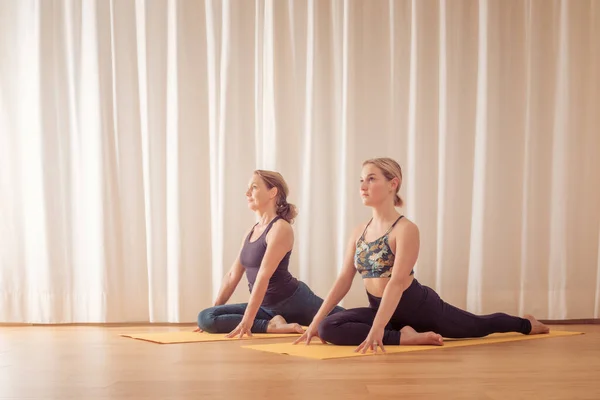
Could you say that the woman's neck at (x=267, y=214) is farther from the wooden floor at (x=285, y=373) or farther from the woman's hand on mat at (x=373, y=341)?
the woman's hand on mat at (x=373, y=341)

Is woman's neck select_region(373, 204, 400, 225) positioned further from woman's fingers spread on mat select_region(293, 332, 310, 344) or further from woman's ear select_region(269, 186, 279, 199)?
woman's ear select_region(269, 186, 279, 199)

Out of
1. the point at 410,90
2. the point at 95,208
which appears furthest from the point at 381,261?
the point at 95,208

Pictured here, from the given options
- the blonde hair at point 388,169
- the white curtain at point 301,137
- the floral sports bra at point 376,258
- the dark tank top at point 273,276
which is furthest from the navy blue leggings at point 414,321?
the white curtain at point 301,137

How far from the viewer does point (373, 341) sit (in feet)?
8.90

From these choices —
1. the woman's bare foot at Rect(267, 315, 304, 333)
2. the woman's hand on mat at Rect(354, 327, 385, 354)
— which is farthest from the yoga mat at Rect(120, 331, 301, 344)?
the woman's hand on mat at Rect(354, 327, 385, 354)

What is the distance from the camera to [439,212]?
4285mm

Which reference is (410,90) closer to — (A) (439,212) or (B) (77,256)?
(A) (439,212)

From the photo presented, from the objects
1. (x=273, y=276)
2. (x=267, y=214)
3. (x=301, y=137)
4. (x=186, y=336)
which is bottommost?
(x=186, y=336)

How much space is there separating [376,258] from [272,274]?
2.30ft

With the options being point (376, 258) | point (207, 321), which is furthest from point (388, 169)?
point (207, 321)

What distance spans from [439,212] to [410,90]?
70 centimetres

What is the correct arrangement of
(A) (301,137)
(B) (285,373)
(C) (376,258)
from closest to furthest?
1. (B) (285,373)
2. (C) (376,258)
3. (A) (301,137)

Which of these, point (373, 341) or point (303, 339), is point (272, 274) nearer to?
point (303, 339)

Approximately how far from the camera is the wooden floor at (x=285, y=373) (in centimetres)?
185
